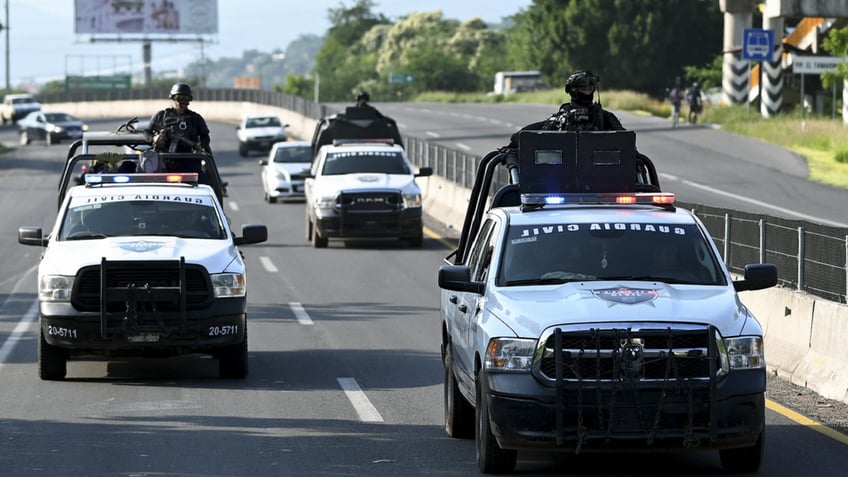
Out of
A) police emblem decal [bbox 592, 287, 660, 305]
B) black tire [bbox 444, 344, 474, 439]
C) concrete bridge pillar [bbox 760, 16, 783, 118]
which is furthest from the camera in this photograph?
concrete bridge pillar [bbox 760, 16, 783, 118]

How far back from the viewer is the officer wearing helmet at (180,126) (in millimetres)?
17797

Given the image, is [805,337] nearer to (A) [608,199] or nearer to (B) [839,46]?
(A) [608,199]

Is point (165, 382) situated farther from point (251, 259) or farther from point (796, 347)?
point (251, 259)

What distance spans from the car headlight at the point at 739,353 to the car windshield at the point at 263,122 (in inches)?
2066

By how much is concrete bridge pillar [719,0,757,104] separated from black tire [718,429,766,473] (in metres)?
54.0

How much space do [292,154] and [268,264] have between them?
558 inches

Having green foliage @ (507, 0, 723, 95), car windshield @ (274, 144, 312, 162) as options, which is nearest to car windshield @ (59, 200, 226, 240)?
car windshield @ (274, 144, 312, 162)

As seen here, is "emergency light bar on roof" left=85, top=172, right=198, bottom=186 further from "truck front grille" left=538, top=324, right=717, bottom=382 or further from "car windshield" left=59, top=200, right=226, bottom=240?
"truck front grille" left=538, top=324, right=717, bottom=382

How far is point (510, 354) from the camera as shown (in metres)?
9.30

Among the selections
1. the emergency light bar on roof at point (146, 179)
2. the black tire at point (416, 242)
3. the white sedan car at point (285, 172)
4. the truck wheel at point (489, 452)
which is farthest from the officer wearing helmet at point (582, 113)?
the white sedan car at point (285, 172)

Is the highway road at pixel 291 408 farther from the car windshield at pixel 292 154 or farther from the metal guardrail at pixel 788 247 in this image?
the car windshield at pixel 292 154

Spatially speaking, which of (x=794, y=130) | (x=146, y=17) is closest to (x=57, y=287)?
(x=794, y=130)

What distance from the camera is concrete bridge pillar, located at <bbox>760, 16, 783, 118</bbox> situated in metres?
58.5

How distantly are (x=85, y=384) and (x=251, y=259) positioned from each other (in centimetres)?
1315
